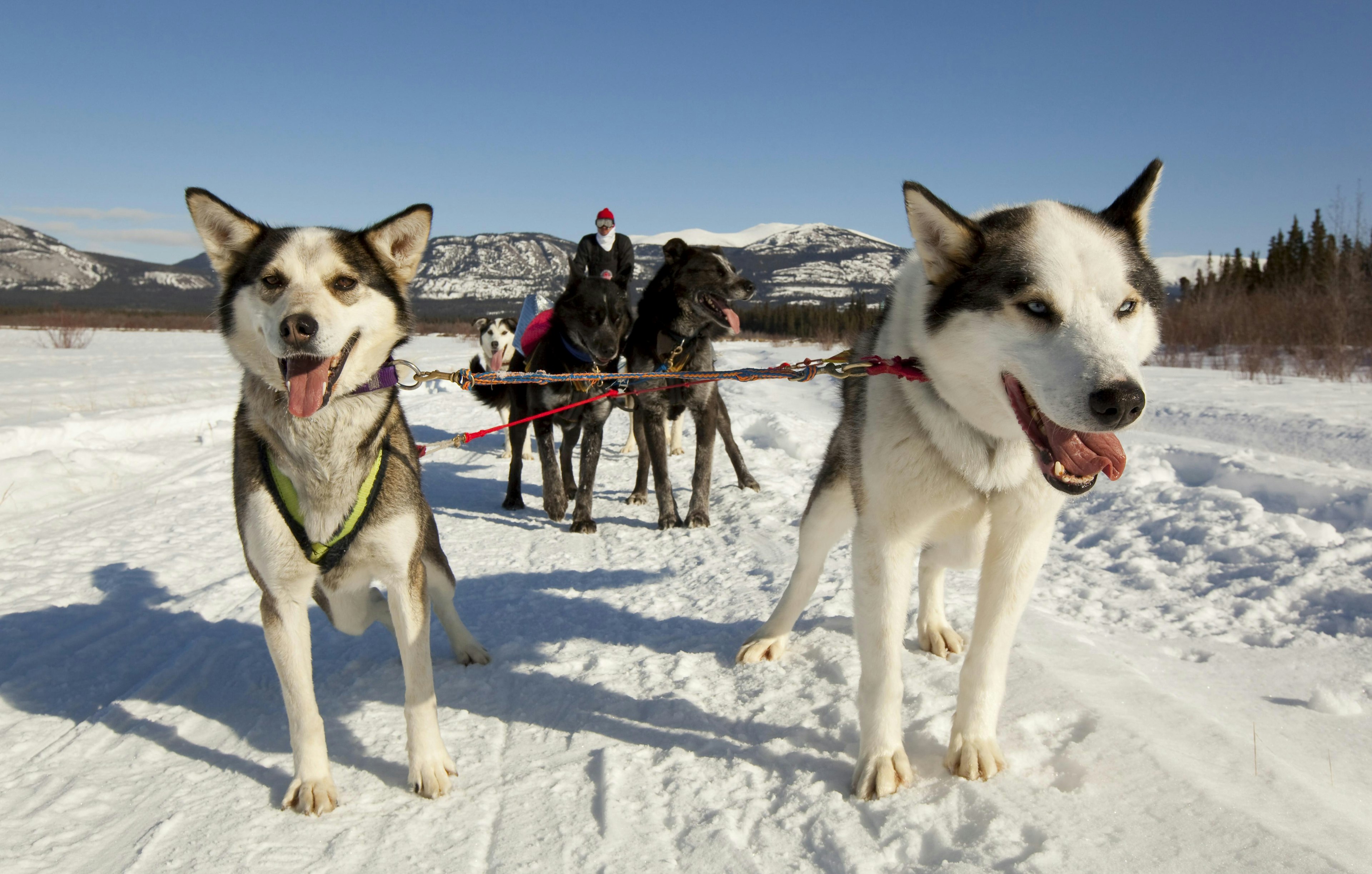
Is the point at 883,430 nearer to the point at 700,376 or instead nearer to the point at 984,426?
the point at 984,426

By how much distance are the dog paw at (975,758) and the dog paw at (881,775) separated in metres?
0.14

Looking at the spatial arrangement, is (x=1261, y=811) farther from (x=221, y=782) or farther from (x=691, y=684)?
(x=221, y=782)

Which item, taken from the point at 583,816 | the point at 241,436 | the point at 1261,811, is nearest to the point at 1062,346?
the point at 1261,811

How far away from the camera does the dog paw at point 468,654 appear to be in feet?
11.0

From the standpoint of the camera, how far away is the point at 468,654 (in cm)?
336

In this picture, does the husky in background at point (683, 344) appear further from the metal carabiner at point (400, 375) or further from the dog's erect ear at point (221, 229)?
the dog's erect ear at point (221, 229)

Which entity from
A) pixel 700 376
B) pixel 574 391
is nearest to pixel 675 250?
pixel 574 391

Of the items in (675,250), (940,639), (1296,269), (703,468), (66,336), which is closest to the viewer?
(940,639)

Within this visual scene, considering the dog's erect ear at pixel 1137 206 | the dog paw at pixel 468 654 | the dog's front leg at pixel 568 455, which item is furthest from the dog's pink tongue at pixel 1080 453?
the dog's front leg at pixel 568 455

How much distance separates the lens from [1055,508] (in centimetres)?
223

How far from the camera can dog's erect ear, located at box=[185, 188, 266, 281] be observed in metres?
2.51

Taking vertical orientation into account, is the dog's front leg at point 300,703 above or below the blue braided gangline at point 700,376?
below

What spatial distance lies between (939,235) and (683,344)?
421 centimetres

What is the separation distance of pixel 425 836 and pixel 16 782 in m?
1.45
